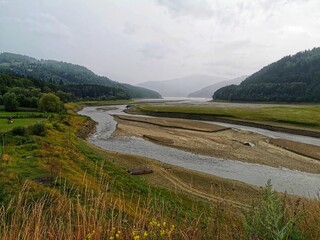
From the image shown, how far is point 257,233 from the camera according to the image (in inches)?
171

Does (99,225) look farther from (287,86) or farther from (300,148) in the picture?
(287,86)

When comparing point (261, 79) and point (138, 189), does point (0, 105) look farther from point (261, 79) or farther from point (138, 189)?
point (261, 79)

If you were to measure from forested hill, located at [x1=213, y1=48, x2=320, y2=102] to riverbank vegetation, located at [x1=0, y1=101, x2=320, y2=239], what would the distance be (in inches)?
4902

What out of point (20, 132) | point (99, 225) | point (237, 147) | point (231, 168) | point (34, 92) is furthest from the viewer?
point (34, 92)

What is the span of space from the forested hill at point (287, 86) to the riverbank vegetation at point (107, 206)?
124516mm

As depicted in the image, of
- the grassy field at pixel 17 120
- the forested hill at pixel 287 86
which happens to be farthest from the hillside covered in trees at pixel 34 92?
the forested hill at pixel 287 86

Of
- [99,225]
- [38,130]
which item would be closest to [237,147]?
[38,130]

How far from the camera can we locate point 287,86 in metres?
141

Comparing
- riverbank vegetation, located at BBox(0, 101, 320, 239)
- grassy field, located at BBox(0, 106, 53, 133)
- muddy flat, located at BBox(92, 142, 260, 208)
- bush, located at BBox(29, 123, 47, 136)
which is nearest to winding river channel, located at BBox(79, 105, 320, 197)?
muddy flat, located at BBox(92, 142, 260, 208)

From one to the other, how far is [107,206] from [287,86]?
15031cm

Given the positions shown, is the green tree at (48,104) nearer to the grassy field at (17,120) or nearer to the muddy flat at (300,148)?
the grassy field at (17,120)

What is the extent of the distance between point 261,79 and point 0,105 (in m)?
165

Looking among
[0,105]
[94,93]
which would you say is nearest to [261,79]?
[94,93]

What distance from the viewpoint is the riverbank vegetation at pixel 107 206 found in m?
→ 4.52
